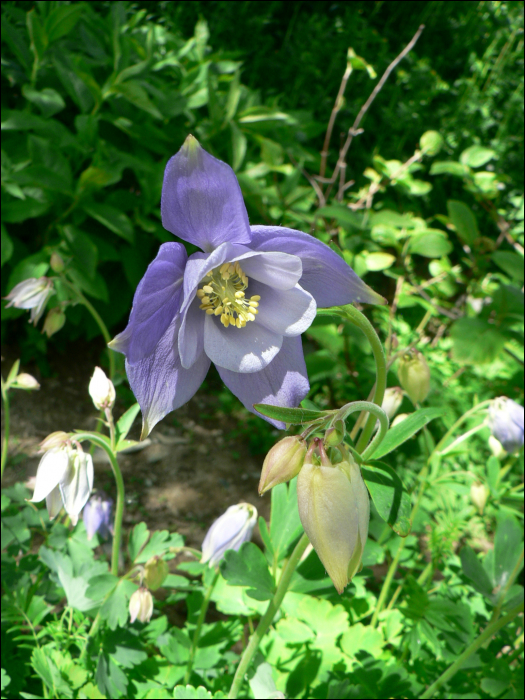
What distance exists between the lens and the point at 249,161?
302cm

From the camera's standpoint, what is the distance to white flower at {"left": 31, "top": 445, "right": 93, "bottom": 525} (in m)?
0.97

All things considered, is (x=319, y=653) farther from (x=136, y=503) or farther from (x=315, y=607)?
(x=136, y=503)

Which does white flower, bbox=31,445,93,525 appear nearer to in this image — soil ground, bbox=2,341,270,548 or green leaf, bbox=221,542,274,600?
green leaf, bbox=221,542,274,600

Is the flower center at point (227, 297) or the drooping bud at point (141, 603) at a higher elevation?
the flower center at point (227, 297)

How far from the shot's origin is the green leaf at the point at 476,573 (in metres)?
1.27

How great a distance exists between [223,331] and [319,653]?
3.50ft

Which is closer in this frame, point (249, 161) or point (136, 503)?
point (136, 503)

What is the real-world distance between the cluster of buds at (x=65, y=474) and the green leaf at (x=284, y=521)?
1.21ft

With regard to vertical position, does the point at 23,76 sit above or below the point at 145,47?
below

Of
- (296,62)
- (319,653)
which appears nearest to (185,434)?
(319,653)

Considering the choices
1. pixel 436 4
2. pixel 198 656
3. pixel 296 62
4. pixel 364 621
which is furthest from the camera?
pixel 436 4

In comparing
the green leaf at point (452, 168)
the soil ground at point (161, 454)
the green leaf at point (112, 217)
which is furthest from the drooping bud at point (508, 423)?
the green leaf at point (452, 168)

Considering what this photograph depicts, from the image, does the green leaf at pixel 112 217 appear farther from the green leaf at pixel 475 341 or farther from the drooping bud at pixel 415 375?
the drooping bud at pixel 415 375

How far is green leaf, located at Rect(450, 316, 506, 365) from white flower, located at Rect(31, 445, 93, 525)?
6.08 feet
